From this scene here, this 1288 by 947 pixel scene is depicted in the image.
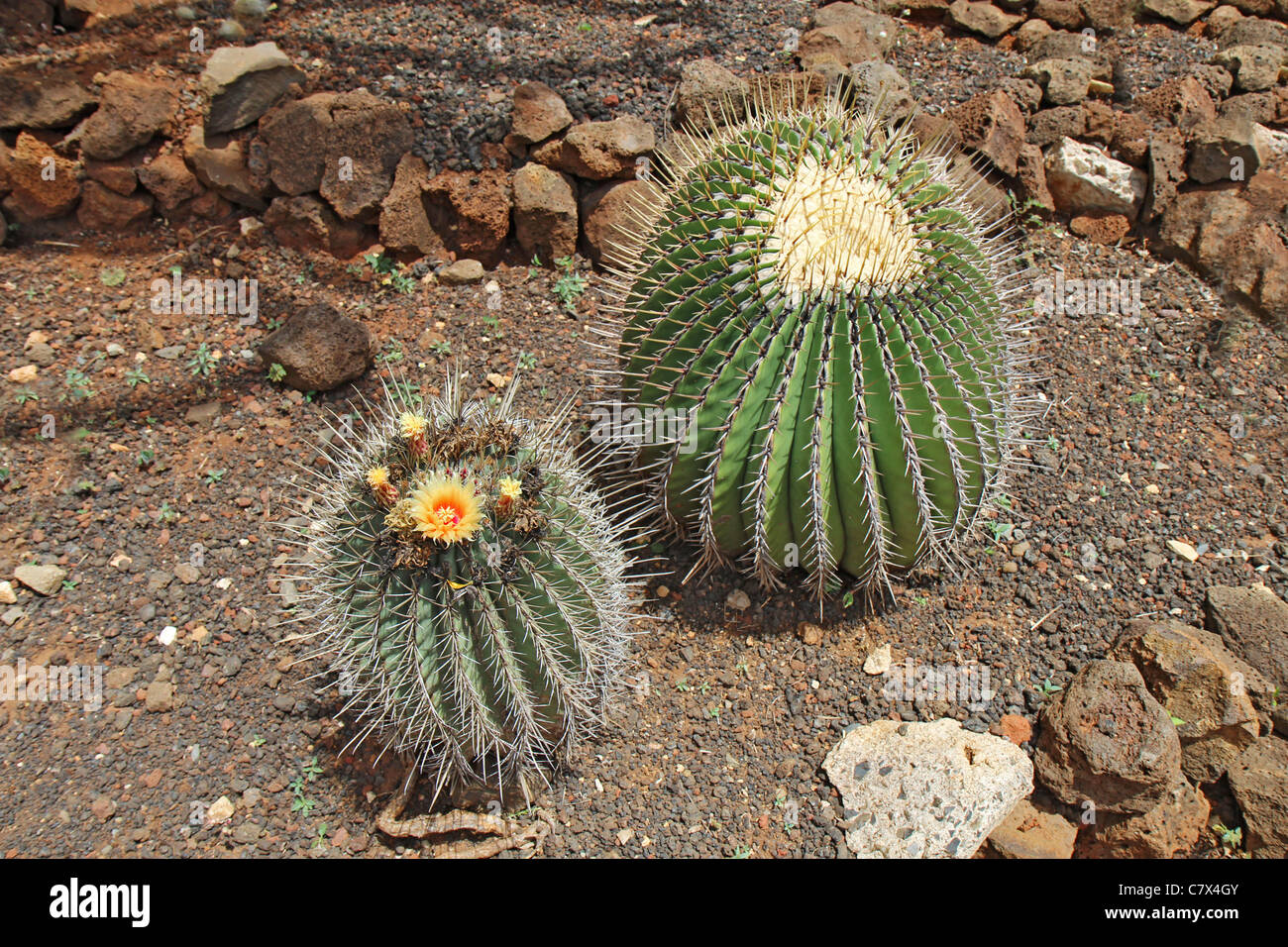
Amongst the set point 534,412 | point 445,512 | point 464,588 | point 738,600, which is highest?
point 445,512

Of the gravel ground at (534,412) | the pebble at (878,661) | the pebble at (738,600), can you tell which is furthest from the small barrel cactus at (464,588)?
the pebble at (878,661)

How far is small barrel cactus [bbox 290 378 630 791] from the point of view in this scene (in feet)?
8.11

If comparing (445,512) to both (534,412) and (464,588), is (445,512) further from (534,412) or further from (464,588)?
(534,412)

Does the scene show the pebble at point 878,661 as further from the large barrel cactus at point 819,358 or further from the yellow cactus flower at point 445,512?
the yellow cactus flower at point 445,512

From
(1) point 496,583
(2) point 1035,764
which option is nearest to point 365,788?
(1) point 496,583

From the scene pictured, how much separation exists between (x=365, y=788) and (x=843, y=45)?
4495mm

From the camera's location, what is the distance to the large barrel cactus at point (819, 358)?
9.52 feet

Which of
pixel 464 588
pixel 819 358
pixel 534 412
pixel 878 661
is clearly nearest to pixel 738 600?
pixel 878 661

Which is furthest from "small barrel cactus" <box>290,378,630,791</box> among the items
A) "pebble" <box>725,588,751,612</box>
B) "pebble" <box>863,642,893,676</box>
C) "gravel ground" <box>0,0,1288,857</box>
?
"pebble" <box>863,642,893,676</box>

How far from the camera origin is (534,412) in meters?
4.02

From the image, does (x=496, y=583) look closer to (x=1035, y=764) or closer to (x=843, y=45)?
(x=1035, y=764)

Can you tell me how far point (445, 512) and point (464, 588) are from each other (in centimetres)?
24

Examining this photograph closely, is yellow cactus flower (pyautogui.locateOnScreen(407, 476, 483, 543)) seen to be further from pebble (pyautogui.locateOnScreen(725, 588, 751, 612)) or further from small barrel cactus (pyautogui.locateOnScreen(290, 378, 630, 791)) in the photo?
pebble (pyautogui.locateOnScreen(725, 588, 751, 612))

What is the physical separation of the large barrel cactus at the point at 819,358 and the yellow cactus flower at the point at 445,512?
0.94m
